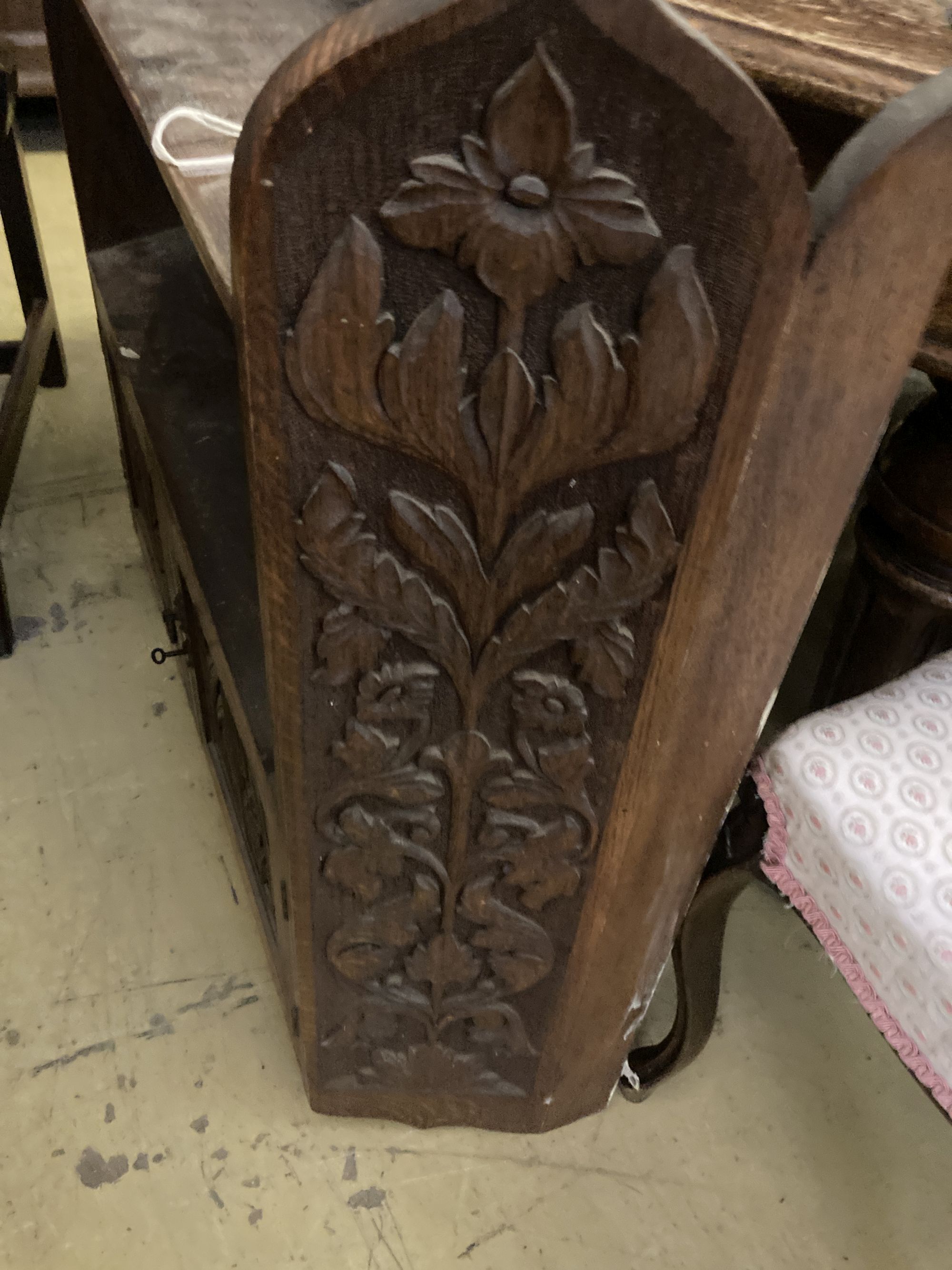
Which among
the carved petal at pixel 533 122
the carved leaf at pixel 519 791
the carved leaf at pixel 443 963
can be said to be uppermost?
the carved petal at pixel 533 122

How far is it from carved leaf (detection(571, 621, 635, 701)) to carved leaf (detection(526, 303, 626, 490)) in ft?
0.35

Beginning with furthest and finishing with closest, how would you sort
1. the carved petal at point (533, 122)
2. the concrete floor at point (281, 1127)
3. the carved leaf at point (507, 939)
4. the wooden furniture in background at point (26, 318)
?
the wooden furniture in background at point (26, 318), the concrete floor at point (281, 1127), the carved leaf at point (507, 939), the carved petal at point (533, 122)

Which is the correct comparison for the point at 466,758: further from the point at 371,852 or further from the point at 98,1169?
the point at 98,1169

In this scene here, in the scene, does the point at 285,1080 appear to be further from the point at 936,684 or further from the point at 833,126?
the point at 833,126

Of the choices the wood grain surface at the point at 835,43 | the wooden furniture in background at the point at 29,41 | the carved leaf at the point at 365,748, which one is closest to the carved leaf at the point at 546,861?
the carved leaf at the point at 365,748

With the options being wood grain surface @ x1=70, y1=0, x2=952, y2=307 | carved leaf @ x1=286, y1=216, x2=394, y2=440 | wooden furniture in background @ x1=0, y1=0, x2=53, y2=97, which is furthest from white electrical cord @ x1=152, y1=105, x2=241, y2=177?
wooden furniture in background @ x1=0, y1=0, x2=53, y2=97

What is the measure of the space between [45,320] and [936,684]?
60.4 inches

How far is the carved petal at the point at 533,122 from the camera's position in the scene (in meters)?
0.35

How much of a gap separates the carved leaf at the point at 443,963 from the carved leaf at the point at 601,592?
294 mm

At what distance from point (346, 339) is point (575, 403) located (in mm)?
106

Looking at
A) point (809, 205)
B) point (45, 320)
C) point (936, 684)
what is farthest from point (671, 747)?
point (45, 320)

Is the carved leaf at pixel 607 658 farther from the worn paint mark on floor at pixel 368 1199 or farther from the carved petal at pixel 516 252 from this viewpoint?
the worn paint mark on floor at pixel 368 1199

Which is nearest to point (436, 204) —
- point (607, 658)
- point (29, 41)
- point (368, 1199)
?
point (607, 658)

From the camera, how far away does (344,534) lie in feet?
1.63
